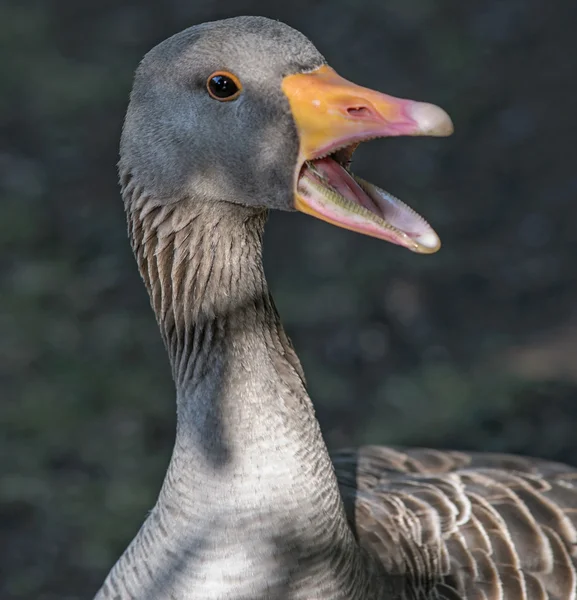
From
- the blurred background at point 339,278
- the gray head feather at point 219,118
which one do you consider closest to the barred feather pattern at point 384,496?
the gray head feather at point 219,118

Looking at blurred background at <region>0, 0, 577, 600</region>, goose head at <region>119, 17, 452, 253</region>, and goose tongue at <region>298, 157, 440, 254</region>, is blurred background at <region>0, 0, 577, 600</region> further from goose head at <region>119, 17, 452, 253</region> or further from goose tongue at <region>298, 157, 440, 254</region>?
goose tongue at <region>298, 157, 440, 254</region>

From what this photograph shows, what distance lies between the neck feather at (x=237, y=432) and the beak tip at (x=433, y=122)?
0.61 m

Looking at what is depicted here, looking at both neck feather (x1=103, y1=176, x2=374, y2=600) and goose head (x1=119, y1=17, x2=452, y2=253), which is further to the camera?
neck feather (x1=103, y1=176, x2=374, y2=600)

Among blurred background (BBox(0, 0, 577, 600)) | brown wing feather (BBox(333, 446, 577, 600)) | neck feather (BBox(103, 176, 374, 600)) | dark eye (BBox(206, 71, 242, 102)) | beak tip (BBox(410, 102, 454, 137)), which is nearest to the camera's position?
beak tip (BBox(410, 102, 454, 137))

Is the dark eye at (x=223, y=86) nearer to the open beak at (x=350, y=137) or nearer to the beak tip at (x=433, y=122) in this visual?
the open beak at (x=350, y=137)

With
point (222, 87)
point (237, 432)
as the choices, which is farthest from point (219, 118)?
point (237, 432)

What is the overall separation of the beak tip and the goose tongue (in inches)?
9.0

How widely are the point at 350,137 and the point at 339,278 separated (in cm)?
373

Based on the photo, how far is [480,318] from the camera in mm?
5977

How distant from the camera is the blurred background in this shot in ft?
17.1

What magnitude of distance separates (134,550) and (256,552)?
485 millimetres

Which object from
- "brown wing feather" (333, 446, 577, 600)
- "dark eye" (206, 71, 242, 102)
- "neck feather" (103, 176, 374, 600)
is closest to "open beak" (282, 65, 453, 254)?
"dark eye" (206, 71, 242, 102)

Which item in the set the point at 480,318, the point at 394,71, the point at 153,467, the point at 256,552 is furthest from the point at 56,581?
the point at 394,71

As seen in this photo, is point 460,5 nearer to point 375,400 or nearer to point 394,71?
point 394,71
